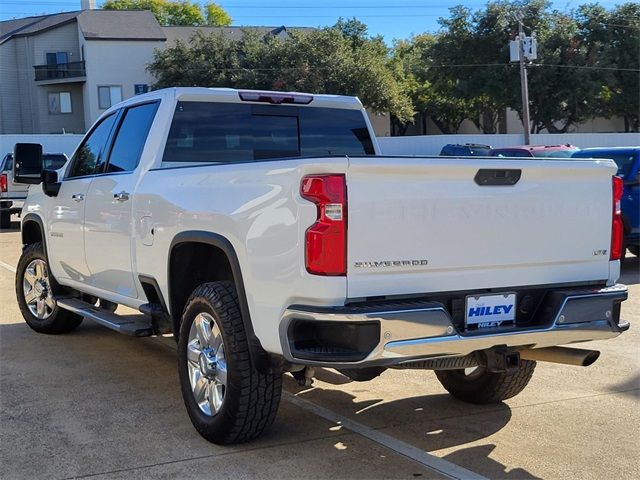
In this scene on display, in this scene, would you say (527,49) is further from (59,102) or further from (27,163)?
(59,102)

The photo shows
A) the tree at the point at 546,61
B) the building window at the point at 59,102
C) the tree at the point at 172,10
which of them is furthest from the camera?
the tree at the point at 172,10

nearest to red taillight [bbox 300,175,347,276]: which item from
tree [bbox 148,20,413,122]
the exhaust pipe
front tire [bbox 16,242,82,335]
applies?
the exhaust pipe

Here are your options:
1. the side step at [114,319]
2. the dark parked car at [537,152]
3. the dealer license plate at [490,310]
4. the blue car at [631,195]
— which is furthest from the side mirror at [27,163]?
the dark parked car at [537,152]

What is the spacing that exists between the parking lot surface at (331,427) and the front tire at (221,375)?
6.4 inches

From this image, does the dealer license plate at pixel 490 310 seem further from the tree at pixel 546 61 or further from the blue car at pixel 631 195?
the tree at pixel 546 61

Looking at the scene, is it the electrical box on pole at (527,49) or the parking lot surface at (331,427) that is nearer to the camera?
the parking lot surface at (331,427)

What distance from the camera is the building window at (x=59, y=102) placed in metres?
52.1

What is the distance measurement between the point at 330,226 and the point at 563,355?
1.74 m

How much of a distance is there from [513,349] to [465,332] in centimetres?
47

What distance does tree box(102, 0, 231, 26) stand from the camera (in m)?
76.0

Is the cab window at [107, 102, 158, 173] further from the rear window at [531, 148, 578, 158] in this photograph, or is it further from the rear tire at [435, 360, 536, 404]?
the rear window at [531, 148, 578, 158]

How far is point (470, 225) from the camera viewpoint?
398 cm

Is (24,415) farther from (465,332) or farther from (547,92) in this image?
(547,92)

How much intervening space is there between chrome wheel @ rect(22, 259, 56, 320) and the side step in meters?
0.58
